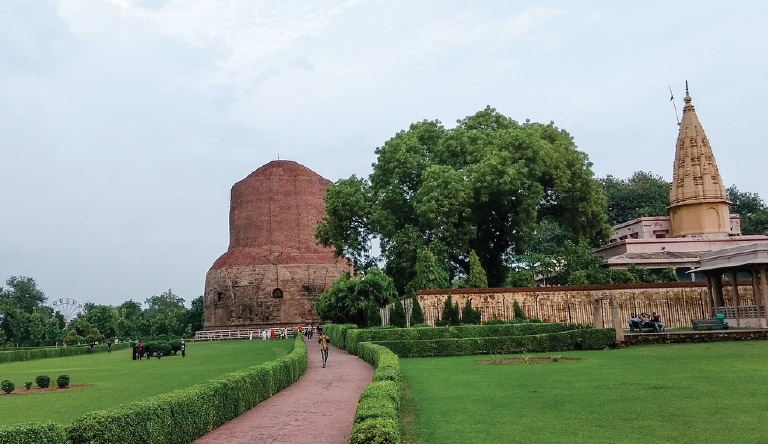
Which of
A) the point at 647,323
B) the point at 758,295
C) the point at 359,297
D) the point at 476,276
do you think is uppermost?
the point at 476,276

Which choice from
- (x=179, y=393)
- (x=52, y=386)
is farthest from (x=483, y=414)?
(x=52, y=386)

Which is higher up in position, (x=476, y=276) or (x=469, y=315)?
(x=476, y=276)

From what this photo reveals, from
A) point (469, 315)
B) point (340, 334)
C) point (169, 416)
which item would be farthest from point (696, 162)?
point (169, 416)

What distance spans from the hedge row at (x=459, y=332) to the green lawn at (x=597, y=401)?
4.84 meters

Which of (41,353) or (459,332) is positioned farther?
(41,353)

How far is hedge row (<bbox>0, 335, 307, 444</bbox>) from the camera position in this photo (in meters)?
5.18

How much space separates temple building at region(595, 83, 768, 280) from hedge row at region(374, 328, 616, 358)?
38.9 ft

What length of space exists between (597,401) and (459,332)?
10.6m

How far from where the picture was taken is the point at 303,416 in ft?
27.9

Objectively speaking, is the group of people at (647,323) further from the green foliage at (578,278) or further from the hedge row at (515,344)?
the green foliage at (578,278)

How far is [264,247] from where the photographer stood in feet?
149

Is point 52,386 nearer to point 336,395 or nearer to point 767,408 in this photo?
point 336,395

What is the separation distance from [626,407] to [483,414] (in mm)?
1650

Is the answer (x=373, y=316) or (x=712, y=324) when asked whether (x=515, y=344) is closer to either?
(x=712, y=324)
